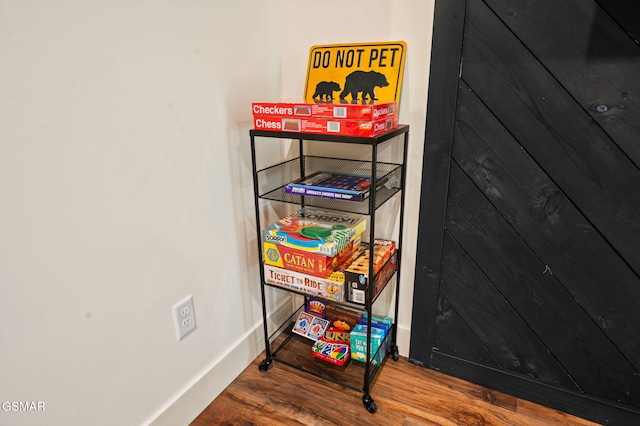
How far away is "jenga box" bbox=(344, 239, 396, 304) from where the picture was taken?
1338 mm

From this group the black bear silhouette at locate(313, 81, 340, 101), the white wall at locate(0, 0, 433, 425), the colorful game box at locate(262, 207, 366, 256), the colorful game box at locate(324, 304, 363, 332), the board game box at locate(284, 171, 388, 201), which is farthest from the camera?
the colorful game box at locate(324, 304, 363, 332)

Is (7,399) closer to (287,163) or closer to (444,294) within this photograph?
(287,163)

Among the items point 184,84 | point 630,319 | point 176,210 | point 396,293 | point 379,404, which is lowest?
point 379,404

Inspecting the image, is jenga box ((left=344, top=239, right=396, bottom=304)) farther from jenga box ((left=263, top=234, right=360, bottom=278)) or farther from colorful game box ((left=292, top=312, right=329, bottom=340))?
colorful game box ((left=292, top=312, right=329, bottom=340))

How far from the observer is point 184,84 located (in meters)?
1.17

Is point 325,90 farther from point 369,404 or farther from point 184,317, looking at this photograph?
point 369,404

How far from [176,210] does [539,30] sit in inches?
47.8

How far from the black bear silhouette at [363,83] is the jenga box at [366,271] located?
1.84ft

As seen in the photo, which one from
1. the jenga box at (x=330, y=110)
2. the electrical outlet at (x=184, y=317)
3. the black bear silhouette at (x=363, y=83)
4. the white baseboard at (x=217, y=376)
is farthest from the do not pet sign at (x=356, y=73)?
the white baseboard at (x=217, y=376)

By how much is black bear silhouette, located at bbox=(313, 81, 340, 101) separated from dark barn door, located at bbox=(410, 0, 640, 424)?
359 mm

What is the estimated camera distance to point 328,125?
120 centimetres

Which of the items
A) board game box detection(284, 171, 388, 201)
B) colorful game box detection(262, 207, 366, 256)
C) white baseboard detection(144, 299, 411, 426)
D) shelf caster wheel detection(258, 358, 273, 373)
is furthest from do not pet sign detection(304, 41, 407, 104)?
shelf caster wheel detection(258, 358, 273, 373)

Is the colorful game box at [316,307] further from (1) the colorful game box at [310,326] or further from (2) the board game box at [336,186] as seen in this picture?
(2) the board game box at [336,186]

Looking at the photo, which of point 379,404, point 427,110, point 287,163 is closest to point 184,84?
point 287,163
